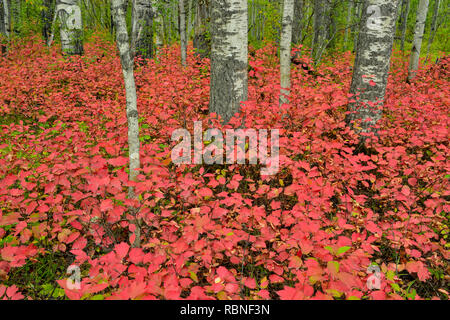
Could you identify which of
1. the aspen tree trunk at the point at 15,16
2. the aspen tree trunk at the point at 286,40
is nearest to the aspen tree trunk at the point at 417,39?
the aspen tree trunk at the point at 286,40

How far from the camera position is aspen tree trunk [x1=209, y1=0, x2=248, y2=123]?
11.6 ft

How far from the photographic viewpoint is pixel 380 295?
5.28 feet

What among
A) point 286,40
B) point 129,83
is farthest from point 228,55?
point 129,83

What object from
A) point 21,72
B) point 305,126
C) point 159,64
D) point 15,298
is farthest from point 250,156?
point 21,72

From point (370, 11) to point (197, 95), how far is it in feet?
9.76

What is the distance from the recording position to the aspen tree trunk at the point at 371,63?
379 centimetres

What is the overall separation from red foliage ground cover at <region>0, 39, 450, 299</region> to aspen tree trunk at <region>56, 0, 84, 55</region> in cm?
329

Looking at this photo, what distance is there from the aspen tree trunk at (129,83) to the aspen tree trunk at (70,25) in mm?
7080

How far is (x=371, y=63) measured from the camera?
3.98 metres

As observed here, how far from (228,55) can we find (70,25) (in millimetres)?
6780

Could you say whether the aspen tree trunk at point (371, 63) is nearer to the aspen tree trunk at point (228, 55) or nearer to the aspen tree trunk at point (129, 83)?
the aspen tree trunk at point (228, 55)

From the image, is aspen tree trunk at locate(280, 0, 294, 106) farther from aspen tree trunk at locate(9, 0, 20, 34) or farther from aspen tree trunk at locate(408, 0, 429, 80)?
aspen tree trunk at locate(9, 0, 20, 34)

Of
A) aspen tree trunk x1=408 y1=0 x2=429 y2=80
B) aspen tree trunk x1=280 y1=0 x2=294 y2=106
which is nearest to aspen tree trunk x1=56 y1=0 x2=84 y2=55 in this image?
aspen tree trunk x1=280 y1=0 x2=294 y2=106

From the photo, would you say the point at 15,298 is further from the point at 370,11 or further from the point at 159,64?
the point at 159,64
